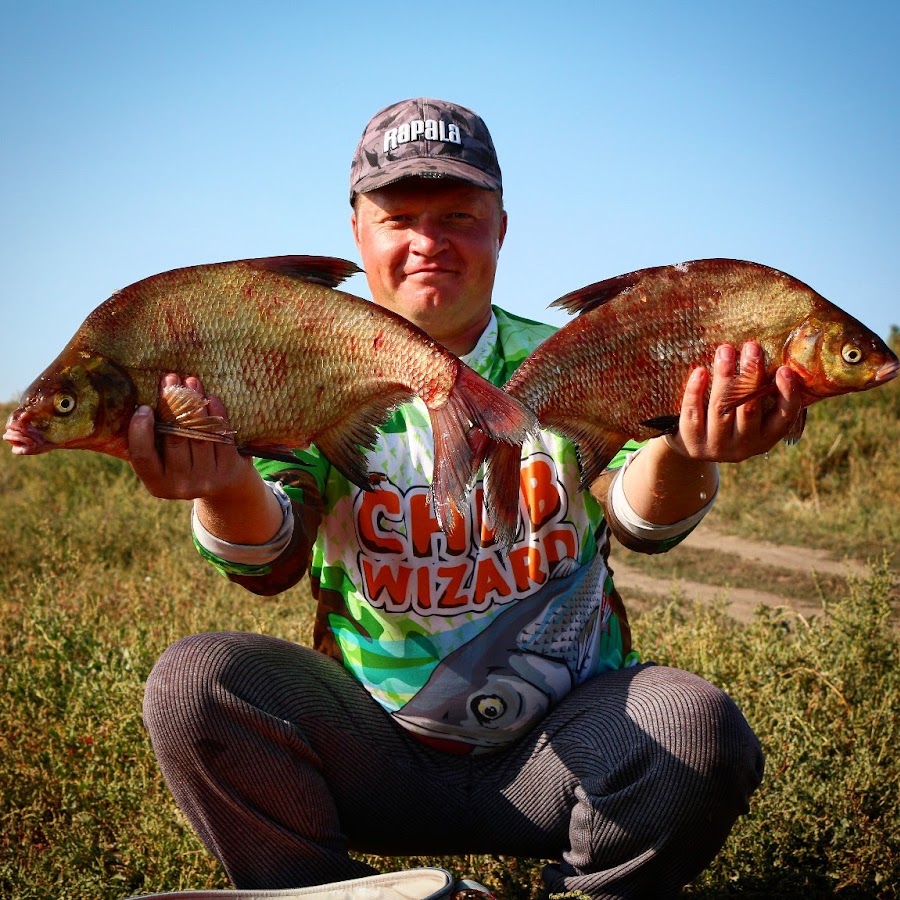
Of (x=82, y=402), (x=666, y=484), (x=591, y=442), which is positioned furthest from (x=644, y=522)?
(x=82, y=402)

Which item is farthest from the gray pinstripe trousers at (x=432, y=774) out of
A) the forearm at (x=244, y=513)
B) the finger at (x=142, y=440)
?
the finger at (x=142, y=440)

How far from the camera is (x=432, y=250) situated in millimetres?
2754

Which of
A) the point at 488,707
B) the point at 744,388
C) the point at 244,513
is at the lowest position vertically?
the point at 488,707

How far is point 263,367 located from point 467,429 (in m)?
0.45

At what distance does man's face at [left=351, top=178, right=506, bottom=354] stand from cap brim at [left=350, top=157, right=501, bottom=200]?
0.05 metres

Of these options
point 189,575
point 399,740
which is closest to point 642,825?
point 399,740

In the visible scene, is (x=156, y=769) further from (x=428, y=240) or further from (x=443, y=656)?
(x=428, y=240)

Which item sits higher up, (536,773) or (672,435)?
(672,435)

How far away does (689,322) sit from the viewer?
237 centimetres

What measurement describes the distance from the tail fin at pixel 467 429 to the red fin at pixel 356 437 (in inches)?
5.7

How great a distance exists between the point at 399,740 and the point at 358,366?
99 centimetres

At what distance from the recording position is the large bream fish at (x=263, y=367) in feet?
7.11

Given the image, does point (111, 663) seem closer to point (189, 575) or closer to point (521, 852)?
point (521, 852)

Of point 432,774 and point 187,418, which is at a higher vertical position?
point 187,418
